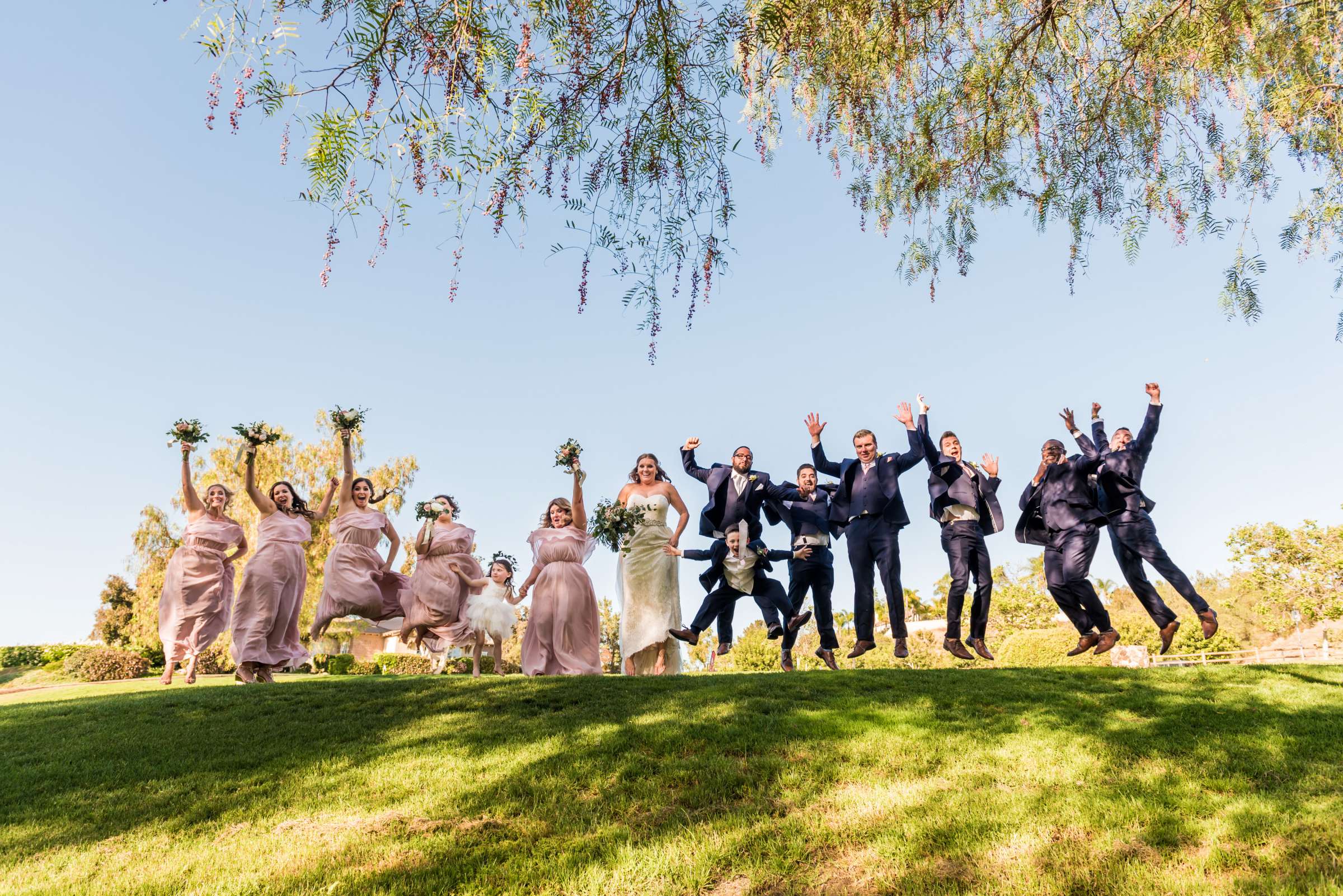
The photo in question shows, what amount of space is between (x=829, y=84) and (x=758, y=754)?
228 inches

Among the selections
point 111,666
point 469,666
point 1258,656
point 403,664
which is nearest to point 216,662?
point 111,666

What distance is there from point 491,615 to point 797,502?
5039 millimetres

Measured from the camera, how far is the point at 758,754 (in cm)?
675

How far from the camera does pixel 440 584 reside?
492 inches

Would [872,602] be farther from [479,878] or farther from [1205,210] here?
[479,878]

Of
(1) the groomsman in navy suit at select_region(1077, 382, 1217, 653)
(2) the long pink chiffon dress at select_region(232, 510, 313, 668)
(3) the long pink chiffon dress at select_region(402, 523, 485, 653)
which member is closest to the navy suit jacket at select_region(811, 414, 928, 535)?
(1) the groomsman in navy suit at select_region(1077, 382, 1217, 653)

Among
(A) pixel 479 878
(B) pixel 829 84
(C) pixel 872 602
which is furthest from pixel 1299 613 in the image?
(A) pixel 479 878

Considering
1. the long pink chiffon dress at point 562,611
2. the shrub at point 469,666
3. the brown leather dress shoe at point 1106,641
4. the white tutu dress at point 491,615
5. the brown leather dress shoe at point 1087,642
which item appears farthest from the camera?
the shrub at point 469,666

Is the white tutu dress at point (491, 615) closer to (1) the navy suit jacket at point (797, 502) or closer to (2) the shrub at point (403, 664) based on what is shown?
(1) the navy suit jacket at point (797, 502)

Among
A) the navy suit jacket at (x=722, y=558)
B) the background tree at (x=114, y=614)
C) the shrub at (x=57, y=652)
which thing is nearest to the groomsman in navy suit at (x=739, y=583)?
the navy suit jacket at (x=722, y=558)

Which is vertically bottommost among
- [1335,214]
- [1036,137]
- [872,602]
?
[872,602]

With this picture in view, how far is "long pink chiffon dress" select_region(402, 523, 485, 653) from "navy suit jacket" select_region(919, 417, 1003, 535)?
6939 mm

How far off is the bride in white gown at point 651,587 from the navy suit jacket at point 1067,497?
16.0 feet

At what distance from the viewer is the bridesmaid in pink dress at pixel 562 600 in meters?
11.8
